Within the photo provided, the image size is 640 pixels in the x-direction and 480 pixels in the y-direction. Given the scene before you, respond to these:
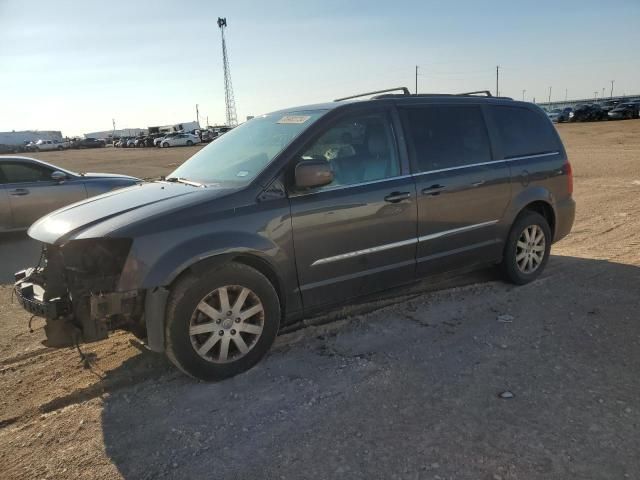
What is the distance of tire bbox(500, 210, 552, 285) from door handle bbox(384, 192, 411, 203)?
1.52 meters

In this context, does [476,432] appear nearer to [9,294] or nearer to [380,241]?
[380,241]

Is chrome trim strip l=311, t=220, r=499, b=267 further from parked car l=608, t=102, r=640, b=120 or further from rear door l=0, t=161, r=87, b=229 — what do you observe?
parked car l=608, t=102, r=640, b=120

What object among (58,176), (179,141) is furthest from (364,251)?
(179,141)

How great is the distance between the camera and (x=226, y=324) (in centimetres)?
364

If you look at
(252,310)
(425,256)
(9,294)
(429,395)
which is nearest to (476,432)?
(429,395)

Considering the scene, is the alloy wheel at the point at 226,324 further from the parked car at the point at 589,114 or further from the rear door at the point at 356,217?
the parked car at the point at 589,114

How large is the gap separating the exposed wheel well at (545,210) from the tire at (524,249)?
3.5 inches

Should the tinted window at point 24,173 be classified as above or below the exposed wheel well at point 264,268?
above

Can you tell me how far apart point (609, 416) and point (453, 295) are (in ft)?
7.23

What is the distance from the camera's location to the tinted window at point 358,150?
4.12 meters

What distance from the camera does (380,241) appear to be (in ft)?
14.1

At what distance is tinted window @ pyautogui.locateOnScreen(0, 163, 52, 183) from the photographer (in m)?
8.51

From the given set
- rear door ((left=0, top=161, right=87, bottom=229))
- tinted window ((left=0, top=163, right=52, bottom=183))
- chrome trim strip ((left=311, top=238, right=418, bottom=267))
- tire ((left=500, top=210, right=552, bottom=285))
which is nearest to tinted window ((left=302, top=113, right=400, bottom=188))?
chrome trim strip ((left=311, top=238, right=418, bottom=267))

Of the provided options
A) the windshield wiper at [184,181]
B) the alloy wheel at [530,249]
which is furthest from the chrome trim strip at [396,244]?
the windshield wiper at [184,181]
